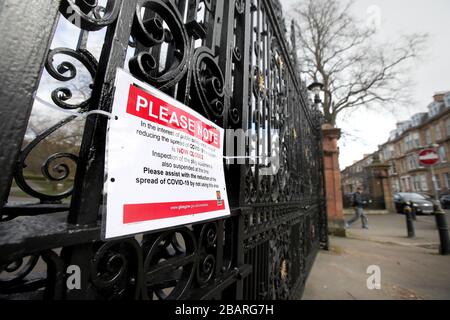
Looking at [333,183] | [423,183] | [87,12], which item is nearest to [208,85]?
[87,12]

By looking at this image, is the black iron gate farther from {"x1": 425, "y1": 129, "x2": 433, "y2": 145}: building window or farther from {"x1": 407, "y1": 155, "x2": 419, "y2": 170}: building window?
{"x1": 407, "y1": 155, "x2": 419, "y2": 170}: building window

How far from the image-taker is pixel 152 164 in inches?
26.7

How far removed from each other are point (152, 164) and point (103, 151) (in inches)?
5.7

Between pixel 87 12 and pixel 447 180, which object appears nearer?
pixel 87 12

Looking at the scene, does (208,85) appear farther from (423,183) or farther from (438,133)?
(423,183)

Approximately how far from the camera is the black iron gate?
1.44 ft

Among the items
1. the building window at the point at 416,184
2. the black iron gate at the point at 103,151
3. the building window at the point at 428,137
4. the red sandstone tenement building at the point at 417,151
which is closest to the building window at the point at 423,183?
the red sandstone tenement building at the point at 417,151

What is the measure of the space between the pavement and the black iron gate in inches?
77.9

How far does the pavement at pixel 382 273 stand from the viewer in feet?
10.5

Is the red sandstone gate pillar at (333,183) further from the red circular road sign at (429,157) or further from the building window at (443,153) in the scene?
the building window at (443,153)

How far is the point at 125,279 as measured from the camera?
0.65 m
